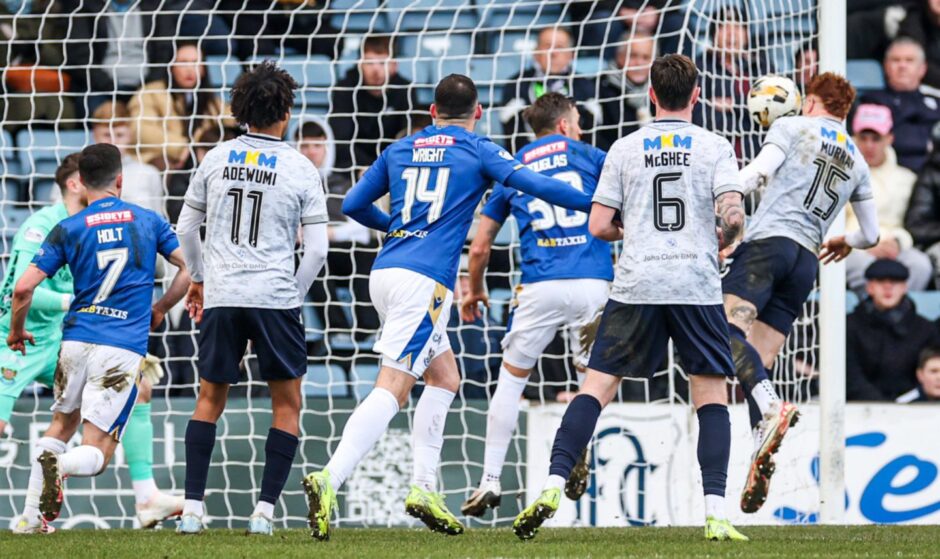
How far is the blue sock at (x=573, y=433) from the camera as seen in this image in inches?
225

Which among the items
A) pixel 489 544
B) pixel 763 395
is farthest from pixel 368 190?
pixel 763 395

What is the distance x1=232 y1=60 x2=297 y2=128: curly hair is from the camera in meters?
6.34

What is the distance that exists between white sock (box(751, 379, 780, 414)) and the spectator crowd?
2660 mm

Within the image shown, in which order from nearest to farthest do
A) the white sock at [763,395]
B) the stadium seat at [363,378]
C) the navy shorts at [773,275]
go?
the white sock at [763,395], the navy shorts at [773,275], the stadium seat at [363,378]

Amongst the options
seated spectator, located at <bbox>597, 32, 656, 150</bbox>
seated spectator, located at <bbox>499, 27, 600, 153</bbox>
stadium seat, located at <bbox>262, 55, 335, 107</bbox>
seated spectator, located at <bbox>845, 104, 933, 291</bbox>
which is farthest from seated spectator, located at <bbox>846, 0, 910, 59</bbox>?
stadium seat, located at <bbox>262, 55, 335, 107</bbox>

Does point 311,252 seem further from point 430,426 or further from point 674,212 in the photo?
→ point 674,212

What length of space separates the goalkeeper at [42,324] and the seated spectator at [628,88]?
147 inches

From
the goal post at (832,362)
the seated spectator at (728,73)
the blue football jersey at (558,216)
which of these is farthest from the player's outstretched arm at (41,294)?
the goal post at (832,362)

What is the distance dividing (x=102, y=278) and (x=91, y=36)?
185 inches

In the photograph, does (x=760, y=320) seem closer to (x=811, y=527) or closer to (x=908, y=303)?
(x=811, y=527)

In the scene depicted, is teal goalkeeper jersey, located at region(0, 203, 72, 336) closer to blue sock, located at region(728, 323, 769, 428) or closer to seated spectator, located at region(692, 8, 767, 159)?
blue sock, located at region(728, 323, 769, 428)

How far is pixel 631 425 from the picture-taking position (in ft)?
29.1

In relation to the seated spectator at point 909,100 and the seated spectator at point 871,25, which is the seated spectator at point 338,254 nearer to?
the seated spectator at point 909,100

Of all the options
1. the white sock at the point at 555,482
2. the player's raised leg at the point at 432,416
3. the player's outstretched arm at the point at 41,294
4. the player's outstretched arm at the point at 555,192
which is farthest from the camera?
the player's outstretched arm at the point at 41,294
